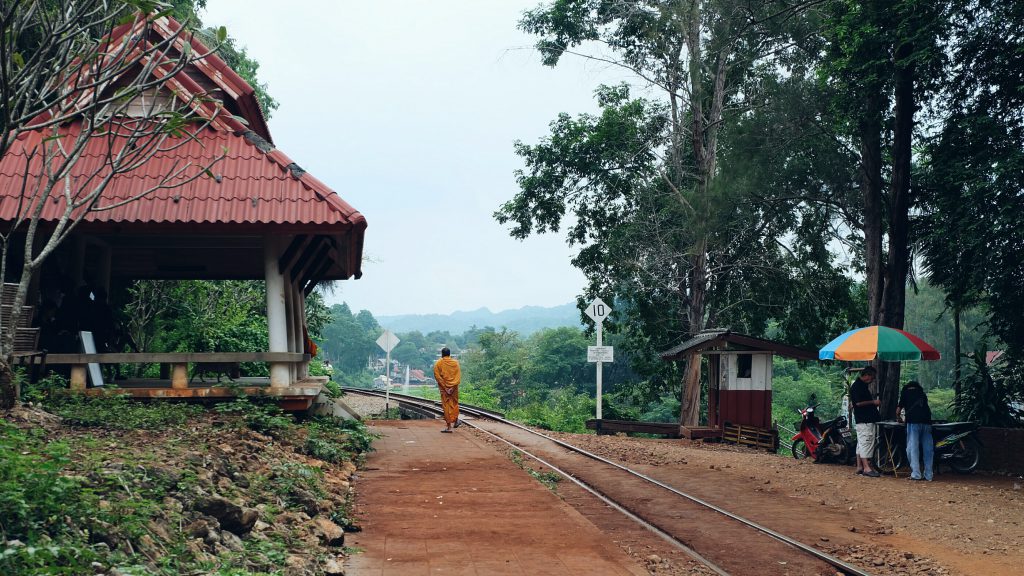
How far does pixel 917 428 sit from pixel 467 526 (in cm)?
879

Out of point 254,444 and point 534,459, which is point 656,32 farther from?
point 254,444

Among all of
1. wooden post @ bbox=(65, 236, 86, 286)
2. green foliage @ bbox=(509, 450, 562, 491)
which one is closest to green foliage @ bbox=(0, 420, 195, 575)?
green foliage @ bbox=(509, 450, 562, 491)

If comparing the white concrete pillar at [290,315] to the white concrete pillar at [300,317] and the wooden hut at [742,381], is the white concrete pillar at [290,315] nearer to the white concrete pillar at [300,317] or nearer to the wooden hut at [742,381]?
the white concrete pillar at [300,317]

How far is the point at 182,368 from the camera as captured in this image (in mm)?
12133

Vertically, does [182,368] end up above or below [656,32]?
below

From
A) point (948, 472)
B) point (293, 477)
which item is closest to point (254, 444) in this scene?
point (293, 477)

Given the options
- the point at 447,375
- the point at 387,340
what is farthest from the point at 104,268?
the point at 387,340

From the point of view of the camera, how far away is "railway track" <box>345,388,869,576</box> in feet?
25.2

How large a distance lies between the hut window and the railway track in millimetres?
6151

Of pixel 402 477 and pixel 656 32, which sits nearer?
pixel 402 477

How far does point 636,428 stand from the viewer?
2280cm

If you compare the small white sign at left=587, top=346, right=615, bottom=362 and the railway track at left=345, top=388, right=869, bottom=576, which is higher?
the small white sign at left=587, top=346, right=615, bottom=362

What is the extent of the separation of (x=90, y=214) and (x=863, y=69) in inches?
493

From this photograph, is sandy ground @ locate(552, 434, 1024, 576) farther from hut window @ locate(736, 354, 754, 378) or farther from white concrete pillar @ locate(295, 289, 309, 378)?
white concrete pillar @ locate(295, 289, 309, 378)
